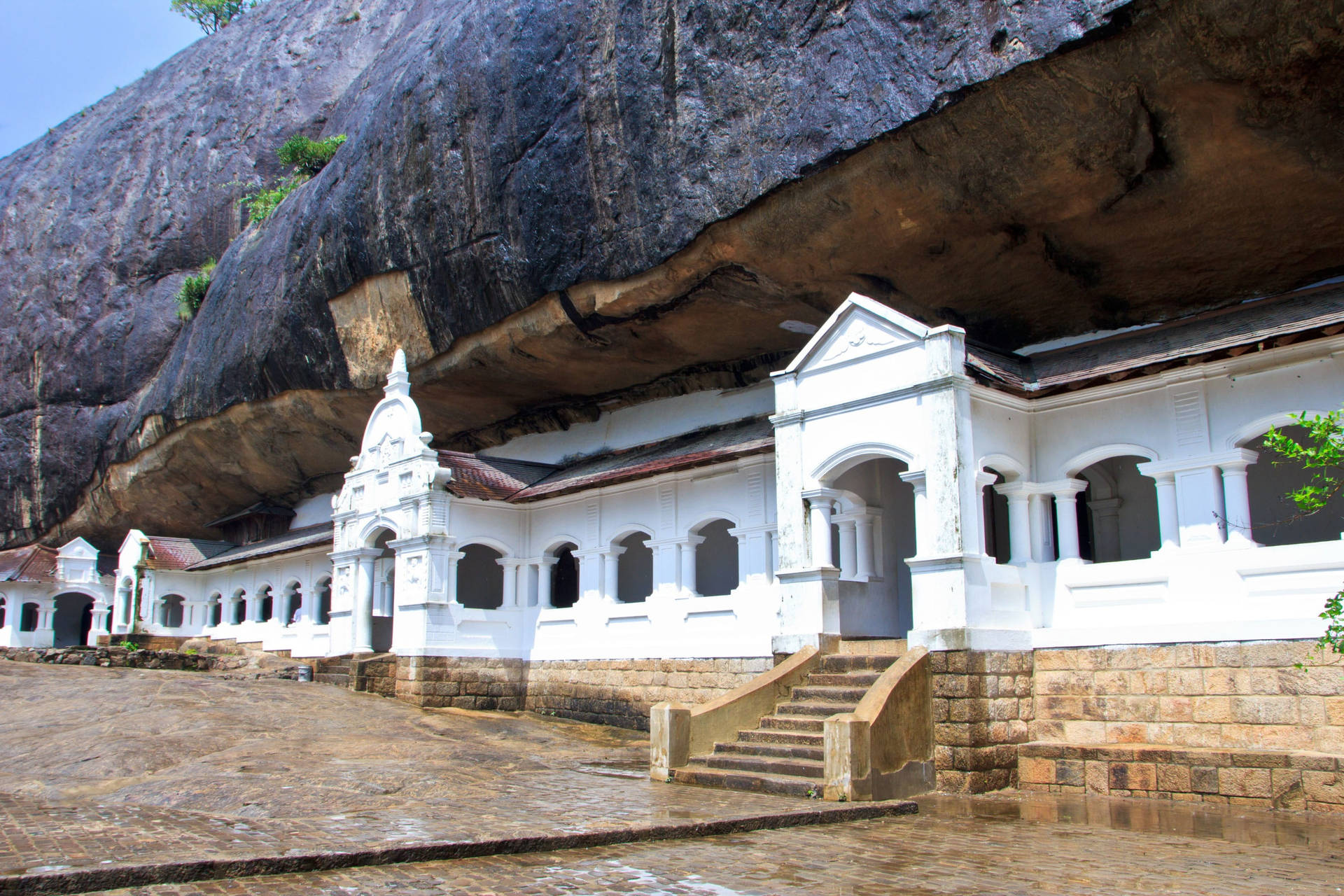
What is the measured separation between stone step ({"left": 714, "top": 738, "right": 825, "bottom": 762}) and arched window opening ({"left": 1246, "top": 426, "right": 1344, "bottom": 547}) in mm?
6657

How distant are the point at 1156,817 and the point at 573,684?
37.9ft

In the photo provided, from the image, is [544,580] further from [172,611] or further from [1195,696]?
[172,611]

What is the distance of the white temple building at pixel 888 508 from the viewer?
1220 centimetres

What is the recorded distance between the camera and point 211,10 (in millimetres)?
45750

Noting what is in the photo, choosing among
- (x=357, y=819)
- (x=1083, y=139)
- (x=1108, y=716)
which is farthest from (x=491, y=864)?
(x=1083, y=139)

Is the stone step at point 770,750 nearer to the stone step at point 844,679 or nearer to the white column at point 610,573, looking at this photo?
the stone step at point 844,679

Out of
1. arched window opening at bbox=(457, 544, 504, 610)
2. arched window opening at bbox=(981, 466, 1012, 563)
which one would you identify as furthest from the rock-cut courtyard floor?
arched window opening at bbox=(457, 544, 504, 610)

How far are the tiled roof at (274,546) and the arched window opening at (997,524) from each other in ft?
52.5

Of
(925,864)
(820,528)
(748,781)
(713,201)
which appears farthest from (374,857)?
(713,201)

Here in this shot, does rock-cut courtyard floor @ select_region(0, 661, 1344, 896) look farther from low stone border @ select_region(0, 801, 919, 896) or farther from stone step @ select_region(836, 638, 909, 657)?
stone step @ select_region(836, 638, 909, 657)

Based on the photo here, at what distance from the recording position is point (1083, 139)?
43.9 feet

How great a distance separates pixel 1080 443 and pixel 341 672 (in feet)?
48.9

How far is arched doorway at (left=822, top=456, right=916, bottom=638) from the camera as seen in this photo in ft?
49.9

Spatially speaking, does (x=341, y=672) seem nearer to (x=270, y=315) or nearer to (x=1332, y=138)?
(x=270, y=315)
